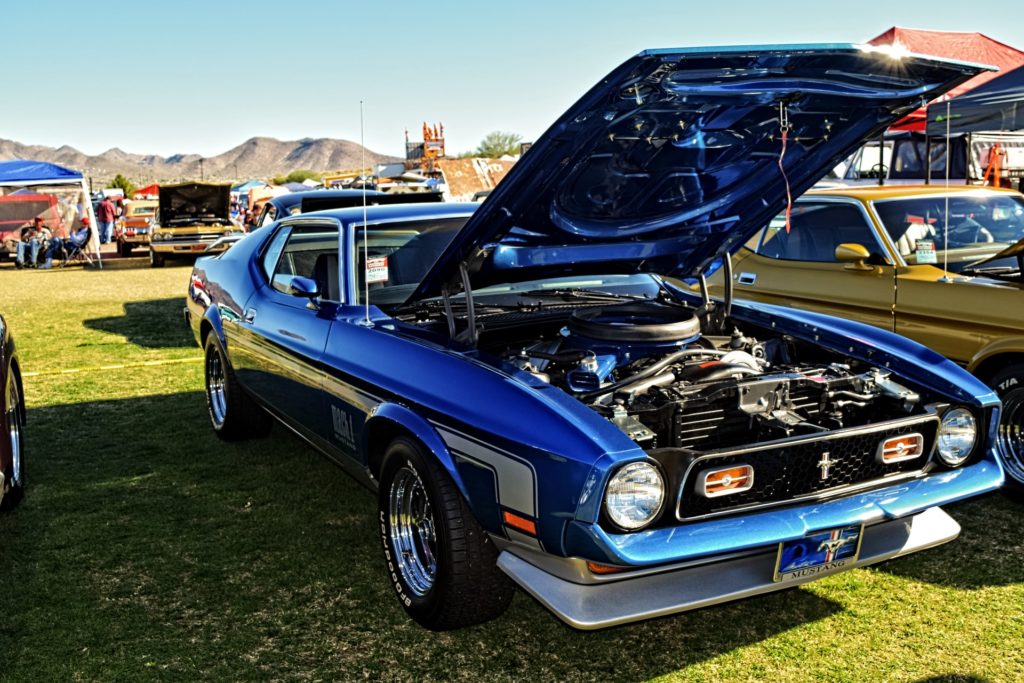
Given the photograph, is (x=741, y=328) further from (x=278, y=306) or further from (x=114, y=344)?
(x=114, y=344)

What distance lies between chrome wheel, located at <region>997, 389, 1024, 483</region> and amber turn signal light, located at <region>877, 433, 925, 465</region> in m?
1.46

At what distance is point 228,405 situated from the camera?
5531mm

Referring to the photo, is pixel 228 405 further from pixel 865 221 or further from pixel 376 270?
pixel 865 221

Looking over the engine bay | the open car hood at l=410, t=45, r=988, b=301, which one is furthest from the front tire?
the engine bay

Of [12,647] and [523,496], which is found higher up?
[523,496]

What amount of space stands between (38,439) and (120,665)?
130 inches

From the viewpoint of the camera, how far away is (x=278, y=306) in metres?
4.69

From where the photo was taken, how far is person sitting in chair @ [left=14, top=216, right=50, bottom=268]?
21656 millimetres

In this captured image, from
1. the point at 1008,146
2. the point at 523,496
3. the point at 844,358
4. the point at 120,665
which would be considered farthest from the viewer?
the point at 1008,146

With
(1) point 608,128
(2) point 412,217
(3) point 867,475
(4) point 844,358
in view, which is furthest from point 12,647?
(4) point 844,358

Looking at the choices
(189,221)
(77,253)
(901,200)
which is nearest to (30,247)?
(77,253)

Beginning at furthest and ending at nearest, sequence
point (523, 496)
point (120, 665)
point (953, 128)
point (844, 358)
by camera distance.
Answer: point (953, 128)
point (844, 358)
point (120, 665)
point (523, 496)

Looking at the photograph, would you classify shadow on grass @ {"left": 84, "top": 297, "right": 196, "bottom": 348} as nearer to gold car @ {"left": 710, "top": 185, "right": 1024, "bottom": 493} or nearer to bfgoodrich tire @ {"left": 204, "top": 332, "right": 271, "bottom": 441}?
bfgoodrich tire @ {"left": 204, "top": 332, "right": 271, "bottom": 441}

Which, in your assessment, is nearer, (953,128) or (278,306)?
(278,306)
